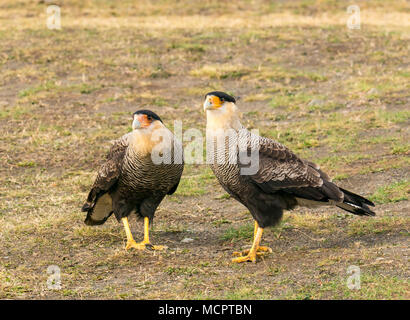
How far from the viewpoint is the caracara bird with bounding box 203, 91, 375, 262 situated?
659 cm

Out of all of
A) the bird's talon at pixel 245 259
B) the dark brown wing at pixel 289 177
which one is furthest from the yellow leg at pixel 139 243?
the dark brown wing at pixel 289 177

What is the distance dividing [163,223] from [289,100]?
5.75m

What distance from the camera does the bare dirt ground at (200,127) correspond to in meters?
6.34

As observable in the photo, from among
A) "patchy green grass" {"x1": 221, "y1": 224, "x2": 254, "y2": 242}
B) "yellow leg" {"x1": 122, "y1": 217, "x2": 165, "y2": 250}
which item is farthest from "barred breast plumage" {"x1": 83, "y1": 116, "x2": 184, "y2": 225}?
"patchy green grass" {"x1": 221, "y1": 224, "x2": 254, "y2": 242}

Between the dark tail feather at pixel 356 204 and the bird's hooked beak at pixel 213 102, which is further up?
the bird's hooked beak at pixel 213 102

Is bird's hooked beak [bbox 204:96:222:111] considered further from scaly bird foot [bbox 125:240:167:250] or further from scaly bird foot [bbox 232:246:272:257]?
scaly bird foot [bbox 125:240:167:250]

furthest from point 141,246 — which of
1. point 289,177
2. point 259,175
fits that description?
point 289,177

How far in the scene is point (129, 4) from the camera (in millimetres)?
23234

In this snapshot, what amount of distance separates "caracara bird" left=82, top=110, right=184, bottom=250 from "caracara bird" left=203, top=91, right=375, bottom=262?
0.47 metres

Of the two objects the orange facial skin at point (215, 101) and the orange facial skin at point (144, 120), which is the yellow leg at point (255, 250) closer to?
the orange facial skin at point (215, 101)

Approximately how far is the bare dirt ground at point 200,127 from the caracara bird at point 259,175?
0.42 metres

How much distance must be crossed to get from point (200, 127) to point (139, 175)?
17.1 feet

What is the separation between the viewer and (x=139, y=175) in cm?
697

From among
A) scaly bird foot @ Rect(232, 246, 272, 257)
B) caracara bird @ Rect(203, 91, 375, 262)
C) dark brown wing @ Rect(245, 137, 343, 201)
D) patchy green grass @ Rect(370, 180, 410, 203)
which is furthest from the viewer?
patchy green grass @ Rect(370, 180, 410, 203)
